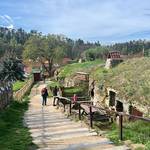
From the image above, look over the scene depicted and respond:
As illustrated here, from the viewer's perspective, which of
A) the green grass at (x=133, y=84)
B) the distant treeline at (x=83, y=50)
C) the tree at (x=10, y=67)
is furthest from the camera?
the distant treeline at (x=83, y=50)

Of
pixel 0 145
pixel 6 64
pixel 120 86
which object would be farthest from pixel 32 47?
pixel 0 145

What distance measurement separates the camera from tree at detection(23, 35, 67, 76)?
90.3 m

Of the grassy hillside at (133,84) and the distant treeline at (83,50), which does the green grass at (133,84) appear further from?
the distant treeline at (83,50)

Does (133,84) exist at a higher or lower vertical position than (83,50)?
lower

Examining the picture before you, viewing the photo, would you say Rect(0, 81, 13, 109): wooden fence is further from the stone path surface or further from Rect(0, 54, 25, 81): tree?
Rect(0, 54, 25, 81): tree

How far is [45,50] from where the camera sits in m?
90.9

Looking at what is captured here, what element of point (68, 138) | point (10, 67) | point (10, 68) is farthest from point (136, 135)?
point (10, 68)

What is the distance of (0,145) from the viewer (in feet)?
35.8

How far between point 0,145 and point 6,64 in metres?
51.7

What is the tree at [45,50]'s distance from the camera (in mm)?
90312

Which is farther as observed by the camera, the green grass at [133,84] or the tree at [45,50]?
the tree at [45,50]

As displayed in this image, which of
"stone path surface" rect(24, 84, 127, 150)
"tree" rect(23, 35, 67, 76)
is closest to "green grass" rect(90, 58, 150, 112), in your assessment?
"stone path surface" rect(24, 84, 127, 150)

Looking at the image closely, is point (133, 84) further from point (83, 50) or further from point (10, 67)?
point (83, 50)

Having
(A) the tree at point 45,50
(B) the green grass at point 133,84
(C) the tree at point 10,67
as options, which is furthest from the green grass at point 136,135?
(A) the tree at point 45,50
